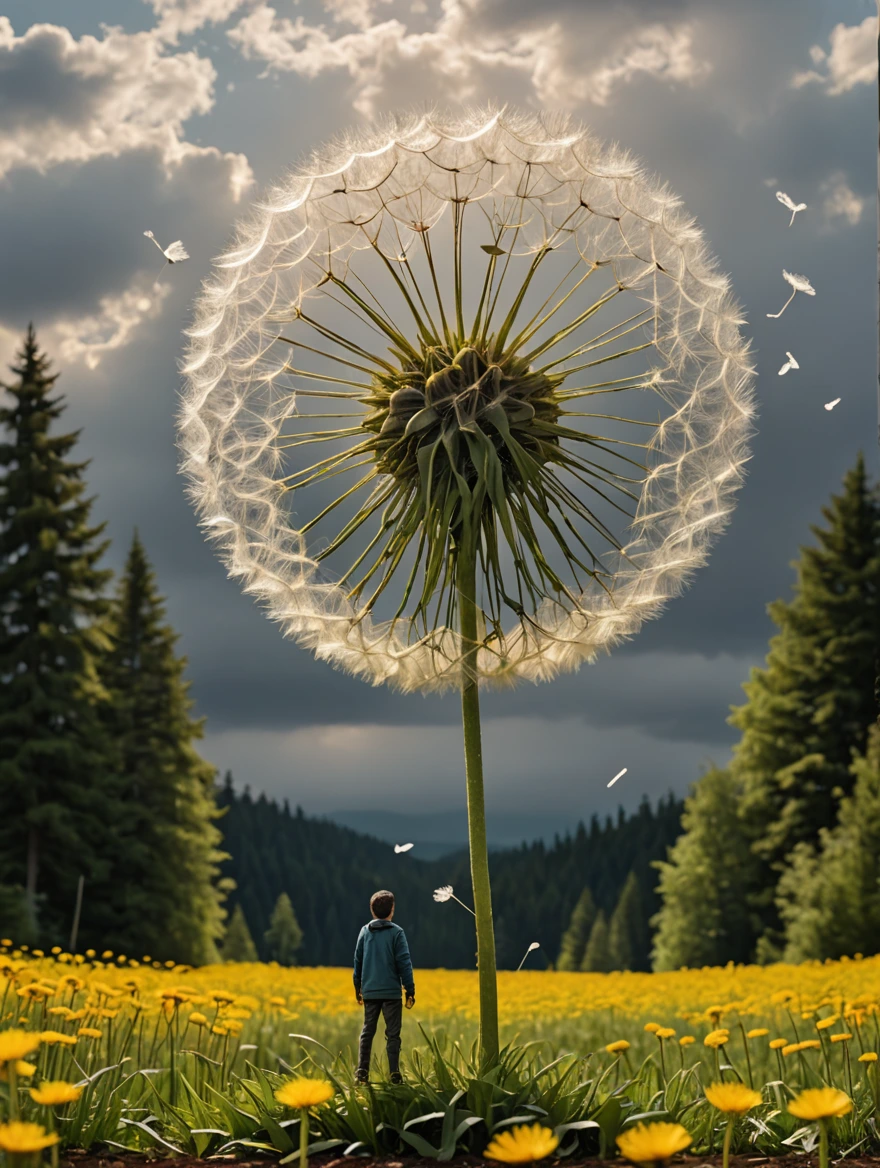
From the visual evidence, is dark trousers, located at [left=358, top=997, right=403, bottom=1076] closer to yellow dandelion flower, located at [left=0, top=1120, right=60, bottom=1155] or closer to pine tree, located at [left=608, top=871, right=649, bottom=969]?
yellow dandelion flower, located at [left=0, top=1120, right=60, bottom=1155]

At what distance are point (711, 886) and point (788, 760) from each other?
409 cm

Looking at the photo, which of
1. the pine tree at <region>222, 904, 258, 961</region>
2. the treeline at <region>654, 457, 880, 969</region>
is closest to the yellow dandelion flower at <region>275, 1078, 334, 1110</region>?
the treeline at <region>654, 457, 880, 969</region>

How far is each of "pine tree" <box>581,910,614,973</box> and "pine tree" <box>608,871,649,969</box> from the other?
734 mm

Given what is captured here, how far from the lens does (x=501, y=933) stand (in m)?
67.6

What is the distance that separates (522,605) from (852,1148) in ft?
10.7

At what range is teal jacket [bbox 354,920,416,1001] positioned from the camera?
5992mm

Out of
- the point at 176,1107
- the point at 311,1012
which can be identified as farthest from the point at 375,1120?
the point at 311,1012

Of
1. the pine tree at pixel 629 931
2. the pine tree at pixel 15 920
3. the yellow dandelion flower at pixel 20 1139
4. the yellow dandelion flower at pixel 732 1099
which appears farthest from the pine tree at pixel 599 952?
the yellow dandelion flower at pixel 20 1139

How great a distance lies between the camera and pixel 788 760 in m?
29.2

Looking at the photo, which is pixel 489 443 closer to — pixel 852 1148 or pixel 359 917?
pixel 852 1148

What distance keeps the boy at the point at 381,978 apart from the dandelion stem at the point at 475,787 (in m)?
0.47

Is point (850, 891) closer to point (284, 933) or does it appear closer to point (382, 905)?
point (382, 905)

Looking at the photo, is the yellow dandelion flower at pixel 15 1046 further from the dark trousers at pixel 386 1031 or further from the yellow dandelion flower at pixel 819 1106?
the dark trousers at pixel 386 1031

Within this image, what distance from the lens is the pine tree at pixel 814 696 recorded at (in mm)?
27922
